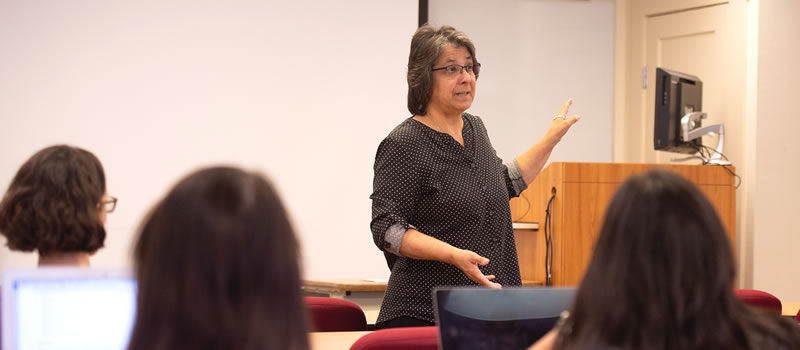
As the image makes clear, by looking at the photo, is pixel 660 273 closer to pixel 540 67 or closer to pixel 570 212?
pixel 570 212

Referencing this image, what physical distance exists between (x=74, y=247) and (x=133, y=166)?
312 cm

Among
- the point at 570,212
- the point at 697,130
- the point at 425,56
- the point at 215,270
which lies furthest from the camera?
the point at 697,130

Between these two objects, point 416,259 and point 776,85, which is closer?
point 416,259

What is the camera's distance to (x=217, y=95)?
16.0ft

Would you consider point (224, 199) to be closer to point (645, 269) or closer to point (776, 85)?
point (645, 269)

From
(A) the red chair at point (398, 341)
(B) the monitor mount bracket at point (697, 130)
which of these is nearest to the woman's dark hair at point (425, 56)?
(A) the red chair at point (398, 341)

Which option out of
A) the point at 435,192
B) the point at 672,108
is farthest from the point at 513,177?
the point at 672,108

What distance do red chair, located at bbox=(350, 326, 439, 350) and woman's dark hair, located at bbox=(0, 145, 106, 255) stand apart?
1.96 feet

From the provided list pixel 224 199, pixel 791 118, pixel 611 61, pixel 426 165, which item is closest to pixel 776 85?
pixel 791 118

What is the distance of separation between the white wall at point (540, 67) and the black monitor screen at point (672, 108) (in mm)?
996

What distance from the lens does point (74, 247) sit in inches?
67.6

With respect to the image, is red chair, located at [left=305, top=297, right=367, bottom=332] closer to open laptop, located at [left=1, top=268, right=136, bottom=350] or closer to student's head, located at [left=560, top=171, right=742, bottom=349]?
open laptop, located at [left=1, top=268, right=136, bottom=350]

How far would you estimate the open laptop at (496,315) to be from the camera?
4.81 feet

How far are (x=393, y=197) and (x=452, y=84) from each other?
0.38m
